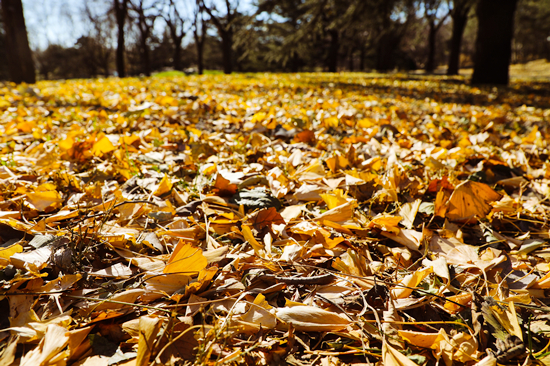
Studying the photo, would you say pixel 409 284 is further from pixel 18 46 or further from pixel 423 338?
pixel 18 46

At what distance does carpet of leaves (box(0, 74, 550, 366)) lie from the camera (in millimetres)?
661

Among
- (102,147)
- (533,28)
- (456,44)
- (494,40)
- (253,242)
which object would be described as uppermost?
(533,28)

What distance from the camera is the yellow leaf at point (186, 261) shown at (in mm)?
798

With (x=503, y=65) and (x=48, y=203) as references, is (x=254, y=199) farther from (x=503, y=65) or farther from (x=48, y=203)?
(x=503, y=65)

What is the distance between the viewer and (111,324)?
70cm

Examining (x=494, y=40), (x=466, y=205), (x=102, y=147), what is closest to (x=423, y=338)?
(x=466, y=205)

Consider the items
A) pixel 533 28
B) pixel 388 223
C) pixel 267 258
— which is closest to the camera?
pixel 267 258

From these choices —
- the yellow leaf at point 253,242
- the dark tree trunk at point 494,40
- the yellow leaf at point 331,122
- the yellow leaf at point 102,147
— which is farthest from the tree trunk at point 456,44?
the yellow leaf at point 253,242

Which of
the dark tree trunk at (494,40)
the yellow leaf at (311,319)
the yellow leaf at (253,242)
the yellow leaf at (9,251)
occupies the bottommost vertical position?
the yellow leaf at (311,319)

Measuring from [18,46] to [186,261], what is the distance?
335 inches

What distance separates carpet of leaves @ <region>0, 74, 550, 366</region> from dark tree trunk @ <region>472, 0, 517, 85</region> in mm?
6724

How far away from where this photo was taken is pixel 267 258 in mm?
929

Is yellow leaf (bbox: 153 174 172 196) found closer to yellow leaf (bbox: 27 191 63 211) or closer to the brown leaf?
yellow leaf (bbox: 27 191 63 211)

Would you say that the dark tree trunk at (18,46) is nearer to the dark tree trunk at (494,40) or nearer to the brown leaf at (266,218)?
the brown leaf at (266,218)
